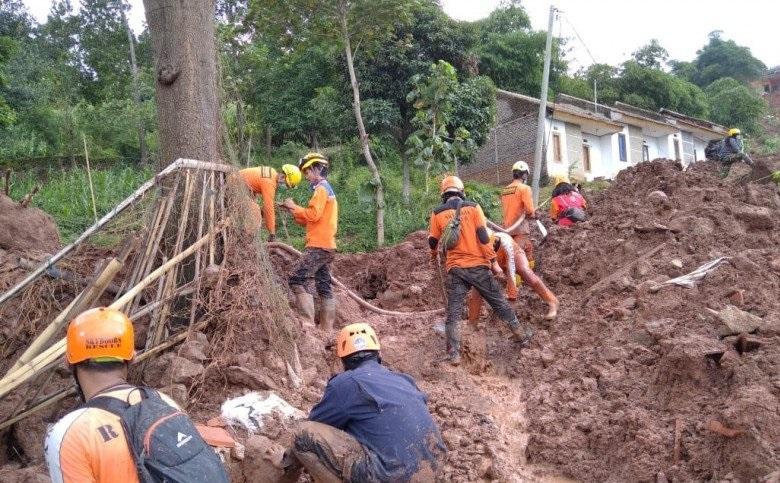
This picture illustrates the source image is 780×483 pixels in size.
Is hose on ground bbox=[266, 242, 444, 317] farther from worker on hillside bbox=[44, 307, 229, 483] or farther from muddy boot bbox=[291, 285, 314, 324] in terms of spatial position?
worker on hillside bbox=[44, 307, 229, 483]

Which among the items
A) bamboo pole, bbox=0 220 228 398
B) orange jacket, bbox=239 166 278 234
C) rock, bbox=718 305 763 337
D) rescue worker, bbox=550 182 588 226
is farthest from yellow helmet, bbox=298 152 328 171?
rescue worker, bbox=550 182 588 226

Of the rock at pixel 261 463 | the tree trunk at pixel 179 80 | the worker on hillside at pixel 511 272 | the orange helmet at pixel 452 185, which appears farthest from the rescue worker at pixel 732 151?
the rock at pixel 261 463

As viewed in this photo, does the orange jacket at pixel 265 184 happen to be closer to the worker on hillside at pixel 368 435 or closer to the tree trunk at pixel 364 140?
the worker on hillside at pixel 368 435

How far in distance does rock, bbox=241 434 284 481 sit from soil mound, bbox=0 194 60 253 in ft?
11.8

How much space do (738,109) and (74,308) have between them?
42.6 m

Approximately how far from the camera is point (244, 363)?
5.84 metres

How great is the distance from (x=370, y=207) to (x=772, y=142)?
29.0m

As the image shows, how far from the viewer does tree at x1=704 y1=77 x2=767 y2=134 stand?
4091cm

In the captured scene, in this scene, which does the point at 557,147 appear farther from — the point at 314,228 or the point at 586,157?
the point at 314,228

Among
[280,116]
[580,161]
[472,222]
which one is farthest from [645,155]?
[472,222]

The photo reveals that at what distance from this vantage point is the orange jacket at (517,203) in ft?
29.1

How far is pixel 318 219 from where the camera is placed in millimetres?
7426

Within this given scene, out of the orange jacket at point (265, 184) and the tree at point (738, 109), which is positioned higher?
the tree at point (738, 109)

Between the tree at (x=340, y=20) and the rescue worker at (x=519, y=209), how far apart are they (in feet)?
18.1
